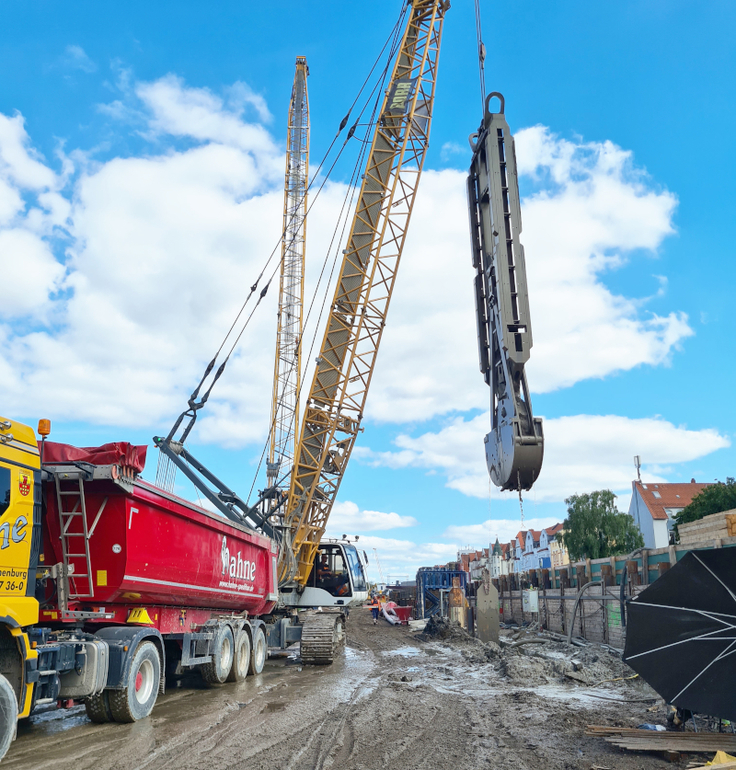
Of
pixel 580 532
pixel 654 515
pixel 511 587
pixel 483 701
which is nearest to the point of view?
pixel 483 701

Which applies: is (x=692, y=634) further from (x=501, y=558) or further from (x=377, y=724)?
(x=501, y=558)

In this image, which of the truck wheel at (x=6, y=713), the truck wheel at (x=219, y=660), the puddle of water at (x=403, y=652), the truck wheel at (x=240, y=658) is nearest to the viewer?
the truck wheel at (x=6, y=713)

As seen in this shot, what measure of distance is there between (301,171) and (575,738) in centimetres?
3901

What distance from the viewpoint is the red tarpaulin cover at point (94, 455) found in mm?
8289

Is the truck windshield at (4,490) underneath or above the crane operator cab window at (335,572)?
above

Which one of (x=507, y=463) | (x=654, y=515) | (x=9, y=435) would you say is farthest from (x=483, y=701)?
(x=654, y=515)

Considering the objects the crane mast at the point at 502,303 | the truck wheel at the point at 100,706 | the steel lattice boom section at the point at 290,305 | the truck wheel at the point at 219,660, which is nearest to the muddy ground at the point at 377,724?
the truck wheel at the point at 100,706

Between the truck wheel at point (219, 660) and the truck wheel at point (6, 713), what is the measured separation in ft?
17.7

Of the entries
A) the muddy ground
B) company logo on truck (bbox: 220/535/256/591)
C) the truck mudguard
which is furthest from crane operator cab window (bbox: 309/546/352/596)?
the truck mudguard

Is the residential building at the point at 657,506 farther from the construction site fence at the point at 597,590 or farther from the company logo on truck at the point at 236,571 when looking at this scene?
the company logo on truck at the point at 236,571

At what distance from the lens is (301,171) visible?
138ft

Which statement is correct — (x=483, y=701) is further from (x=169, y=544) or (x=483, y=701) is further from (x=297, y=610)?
(x=297, y=610)

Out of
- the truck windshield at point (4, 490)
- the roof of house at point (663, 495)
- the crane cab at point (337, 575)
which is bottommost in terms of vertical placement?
the crane cab at point (337, 575)

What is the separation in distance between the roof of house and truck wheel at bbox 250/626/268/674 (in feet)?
196
